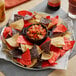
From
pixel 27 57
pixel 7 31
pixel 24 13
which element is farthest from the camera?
pixel 24 13

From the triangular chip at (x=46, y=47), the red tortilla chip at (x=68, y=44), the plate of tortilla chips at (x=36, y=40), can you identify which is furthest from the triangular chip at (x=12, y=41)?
the red tortilla chip at (x=68, y=44)

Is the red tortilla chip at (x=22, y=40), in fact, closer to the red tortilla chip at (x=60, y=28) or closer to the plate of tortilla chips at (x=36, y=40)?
the plate of tortilla chips at (x=36, y=40)

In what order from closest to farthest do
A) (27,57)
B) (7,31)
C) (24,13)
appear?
(27,57)
(7,31)
(24,13)

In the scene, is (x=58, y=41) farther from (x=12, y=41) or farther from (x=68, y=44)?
(x=12, y=41)

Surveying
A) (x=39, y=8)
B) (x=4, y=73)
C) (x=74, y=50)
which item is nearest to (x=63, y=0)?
(x=39, y=8)

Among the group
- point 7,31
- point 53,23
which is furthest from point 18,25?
point 53,23

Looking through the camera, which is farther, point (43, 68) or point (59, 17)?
point (59, 17)

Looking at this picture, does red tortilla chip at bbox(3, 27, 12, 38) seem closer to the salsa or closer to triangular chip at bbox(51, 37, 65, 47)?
the salsa

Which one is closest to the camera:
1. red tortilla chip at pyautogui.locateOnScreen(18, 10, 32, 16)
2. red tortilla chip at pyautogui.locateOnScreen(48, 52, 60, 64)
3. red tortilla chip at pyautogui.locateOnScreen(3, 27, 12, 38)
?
red tortilla chip at pyautogui.locateOnScreen(48, 52, 60, 64)

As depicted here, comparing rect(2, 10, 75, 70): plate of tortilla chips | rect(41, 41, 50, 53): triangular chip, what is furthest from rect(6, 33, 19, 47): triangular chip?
rect(41, 41, 50, 53): triangular chip

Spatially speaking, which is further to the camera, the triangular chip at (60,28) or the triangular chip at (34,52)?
the triangular chip at (60,28)

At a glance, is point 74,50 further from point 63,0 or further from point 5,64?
point 63,0
